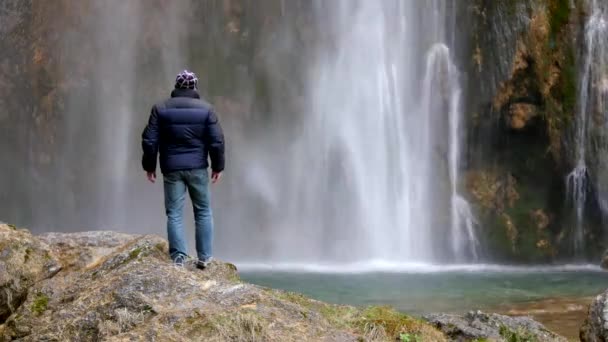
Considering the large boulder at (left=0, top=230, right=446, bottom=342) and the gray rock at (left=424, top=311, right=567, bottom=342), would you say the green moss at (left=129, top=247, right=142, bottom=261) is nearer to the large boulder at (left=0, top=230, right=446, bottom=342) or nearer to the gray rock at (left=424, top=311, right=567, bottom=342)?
the large boulder at (left=0, top=230, right=446, bottom=342)

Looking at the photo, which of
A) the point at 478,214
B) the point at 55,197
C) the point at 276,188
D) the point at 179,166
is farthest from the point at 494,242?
the point at 179,166

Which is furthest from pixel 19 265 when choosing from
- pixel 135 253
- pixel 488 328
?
pixel 488 328

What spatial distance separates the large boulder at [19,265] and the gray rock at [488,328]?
2.91 m

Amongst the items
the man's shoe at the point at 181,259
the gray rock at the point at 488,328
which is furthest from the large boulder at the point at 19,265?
the gray rock at the point at 488,328

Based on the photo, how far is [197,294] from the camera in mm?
4430

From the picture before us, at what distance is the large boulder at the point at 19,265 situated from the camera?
5117mm

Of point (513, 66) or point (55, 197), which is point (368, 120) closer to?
point (513, 66)

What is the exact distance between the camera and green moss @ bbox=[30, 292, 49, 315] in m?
4.82

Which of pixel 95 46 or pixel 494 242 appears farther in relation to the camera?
pixel 95 46

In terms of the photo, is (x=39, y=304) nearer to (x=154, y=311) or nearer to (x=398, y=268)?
(x=154, y=311)

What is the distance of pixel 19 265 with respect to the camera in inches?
207

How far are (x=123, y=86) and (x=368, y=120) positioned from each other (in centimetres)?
768

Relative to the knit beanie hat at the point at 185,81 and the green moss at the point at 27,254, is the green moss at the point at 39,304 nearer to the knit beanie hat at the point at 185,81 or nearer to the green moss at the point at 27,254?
the green moss at the point at 27,254

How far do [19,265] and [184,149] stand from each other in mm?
1491
